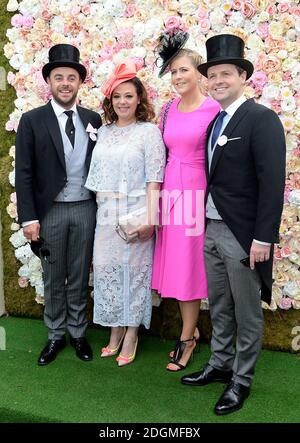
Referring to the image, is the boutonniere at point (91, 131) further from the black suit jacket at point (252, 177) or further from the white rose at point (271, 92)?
the white rose at point (271, 92)

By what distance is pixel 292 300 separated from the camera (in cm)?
358

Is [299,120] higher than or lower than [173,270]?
higher

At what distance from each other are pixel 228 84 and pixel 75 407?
6.32ft

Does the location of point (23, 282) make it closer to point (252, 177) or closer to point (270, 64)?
point (252, 177)

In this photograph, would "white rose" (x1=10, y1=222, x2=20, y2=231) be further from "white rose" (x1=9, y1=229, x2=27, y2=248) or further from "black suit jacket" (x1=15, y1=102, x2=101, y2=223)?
"black suit jacket" (x1=15, y1=102, x2=101, y2=223)

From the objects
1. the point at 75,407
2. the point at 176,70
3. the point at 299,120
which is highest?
the point at 176,70

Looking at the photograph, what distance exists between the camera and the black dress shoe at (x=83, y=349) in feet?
11.6

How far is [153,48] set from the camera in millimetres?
3666

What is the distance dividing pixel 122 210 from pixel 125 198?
3.1 inches

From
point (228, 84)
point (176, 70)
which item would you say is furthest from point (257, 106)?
point (176, 70)

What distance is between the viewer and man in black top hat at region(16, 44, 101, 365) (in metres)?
3.29

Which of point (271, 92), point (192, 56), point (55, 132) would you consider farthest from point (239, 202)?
point (55, 132)

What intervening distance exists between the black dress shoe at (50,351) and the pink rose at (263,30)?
2430mm

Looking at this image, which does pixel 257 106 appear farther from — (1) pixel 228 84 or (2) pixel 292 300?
(2) pixel 292 300
